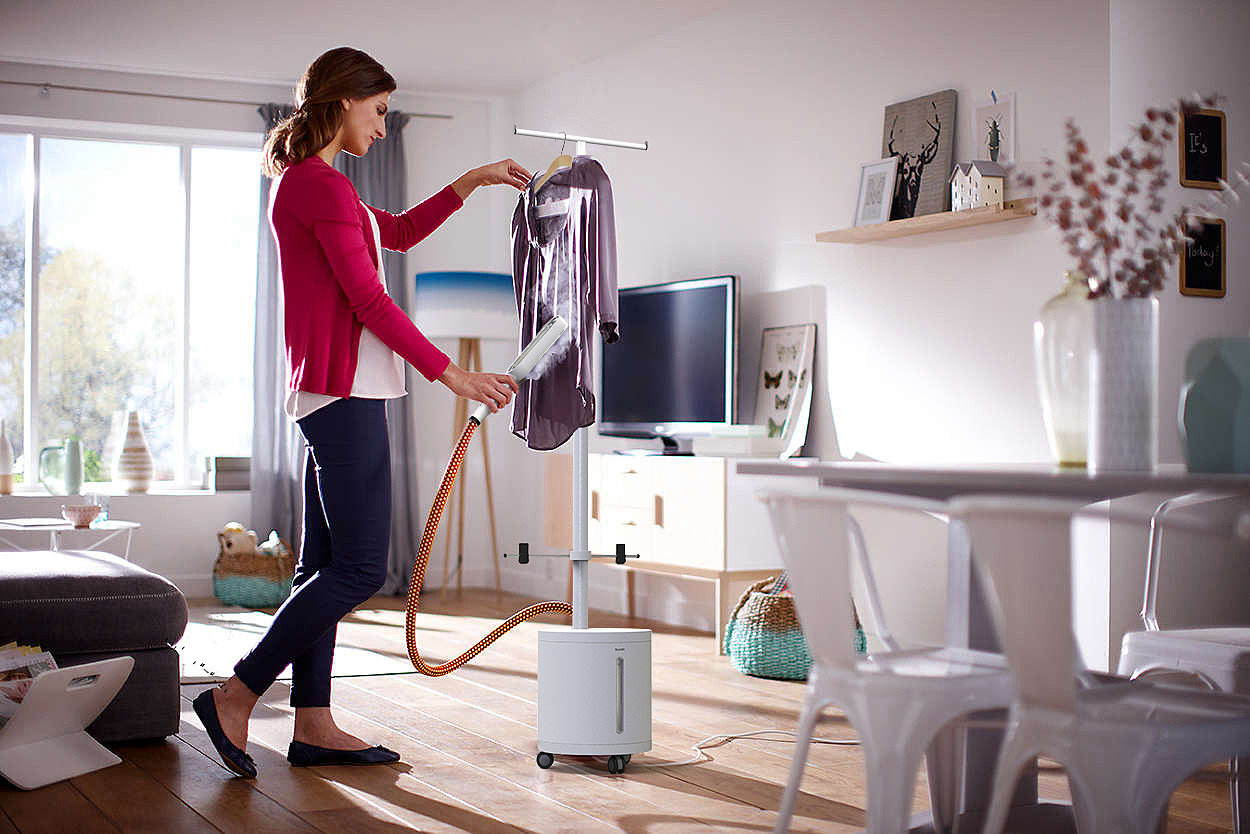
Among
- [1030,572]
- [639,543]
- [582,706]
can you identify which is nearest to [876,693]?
[1030,572]

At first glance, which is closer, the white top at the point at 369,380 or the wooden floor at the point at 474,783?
the wooden floor at the point at 474,783

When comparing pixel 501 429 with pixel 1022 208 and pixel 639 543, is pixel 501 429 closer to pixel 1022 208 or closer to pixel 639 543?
pixel 639 543

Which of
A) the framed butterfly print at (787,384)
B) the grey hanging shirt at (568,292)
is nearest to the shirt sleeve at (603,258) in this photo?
the grey hanging shirt at (568,292)

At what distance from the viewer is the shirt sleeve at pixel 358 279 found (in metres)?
2.79

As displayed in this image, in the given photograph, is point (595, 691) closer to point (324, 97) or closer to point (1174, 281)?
point (324, 97)

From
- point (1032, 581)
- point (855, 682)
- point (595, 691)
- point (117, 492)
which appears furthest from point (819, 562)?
point (117, 492)

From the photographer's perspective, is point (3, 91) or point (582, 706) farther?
point (3, 91)

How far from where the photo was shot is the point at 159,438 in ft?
22.1

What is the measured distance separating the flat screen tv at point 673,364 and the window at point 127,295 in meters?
2.15

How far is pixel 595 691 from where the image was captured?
2.96 meters

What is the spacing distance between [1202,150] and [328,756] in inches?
113

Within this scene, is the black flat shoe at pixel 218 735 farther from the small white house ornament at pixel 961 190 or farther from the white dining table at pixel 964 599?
the small white house ornament at pixel 961 190

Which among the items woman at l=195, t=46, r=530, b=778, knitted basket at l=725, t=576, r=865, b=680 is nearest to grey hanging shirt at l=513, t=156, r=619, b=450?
woman at l=195, t=46, r=530, b=778

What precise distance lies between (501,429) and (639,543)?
6.67 feet
